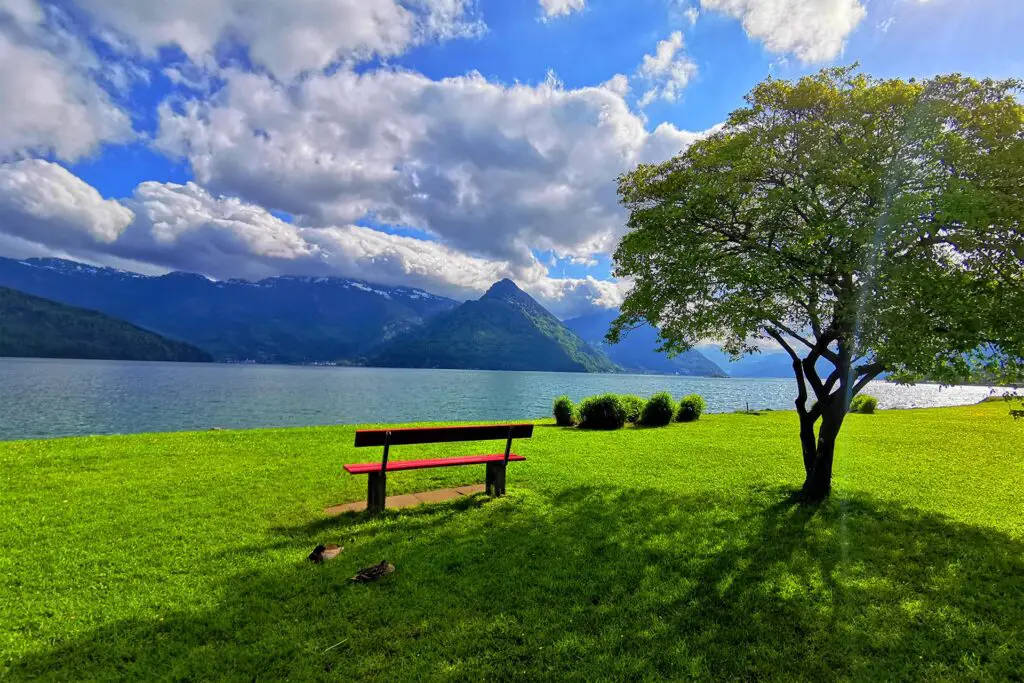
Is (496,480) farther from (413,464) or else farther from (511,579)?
(511,579)

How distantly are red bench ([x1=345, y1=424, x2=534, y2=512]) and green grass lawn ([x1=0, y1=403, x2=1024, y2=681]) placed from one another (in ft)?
1.58

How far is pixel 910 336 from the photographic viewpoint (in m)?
6.69

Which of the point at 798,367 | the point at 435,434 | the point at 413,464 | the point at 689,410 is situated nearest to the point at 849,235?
the point at 798,367

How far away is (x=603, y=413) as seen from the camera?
2444cm

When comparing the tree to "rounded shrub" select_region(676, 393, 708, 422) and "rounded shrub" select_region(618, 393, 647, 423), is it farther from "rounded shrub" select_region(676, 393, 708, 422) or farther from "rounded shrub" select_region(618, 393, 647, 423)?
"rounded shrub" select_region(676, 393, 708, 422)

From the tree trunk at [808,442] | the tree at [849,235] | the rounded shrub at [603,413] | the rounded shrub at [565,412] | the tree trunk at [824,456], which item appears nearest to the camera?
the tree at [849,235]

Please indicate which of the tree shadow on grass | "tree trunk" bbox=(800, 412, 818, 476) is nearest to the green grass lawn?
the tree shadow on grass

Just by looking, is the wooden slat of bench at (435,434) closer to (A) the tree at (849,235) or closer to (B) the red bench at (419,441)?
(B) the red bench at (419,441)

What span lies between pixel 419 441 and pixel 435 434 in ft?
1.07

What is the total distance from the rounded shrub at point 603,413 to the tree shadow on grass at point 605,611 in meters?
16.2

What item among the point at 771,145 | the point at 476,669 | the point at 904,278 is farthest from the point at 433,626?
the point at 771,145

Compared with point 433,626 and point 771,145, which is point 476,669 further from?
point 771,145

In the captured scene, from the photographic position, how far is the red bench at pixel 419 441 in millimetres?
8586

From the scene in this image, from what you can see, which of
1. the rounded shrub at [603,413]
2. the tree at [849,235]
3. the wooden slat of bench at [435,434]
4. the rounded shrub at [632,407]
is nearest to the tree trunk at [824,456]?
the tree at [849,235]
